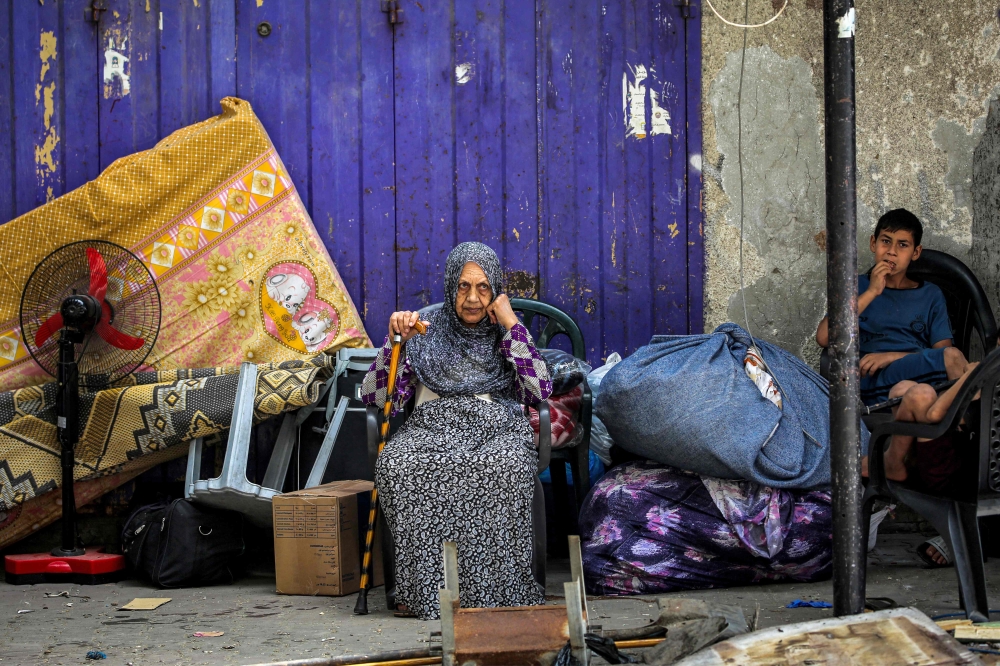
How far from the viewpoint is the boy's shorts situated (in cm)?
463

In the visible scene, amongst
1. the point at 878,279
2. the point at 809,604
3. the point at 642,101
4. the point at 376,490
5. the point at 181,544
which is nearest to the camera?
the point at 809,604

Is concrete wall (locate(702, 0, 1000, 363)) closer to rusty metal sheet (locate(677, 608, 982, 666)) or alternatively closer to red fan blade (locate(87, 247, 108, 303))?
rusty metal sheet (locate(677, 608, 982, 666))

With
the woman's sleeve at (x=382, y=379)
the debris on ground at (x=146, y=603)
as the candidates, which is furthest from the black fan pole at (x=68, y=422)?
the woman's sleeve at (x=382, y=379)

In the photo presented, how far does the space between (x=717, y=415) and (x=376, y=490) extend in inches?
55.1

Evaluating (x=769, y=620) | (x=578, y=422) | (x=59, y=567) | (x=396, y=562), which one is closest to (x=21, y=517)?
(x=59, y=567)

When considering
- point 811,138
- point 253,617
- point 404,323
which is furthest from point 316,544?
point 811,138

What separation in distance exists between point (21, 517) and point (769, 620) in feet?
11.1

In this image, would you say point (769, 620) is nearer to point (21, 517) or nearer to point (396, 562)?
point (396, 562)

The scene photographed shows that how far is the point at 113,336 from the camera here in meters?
4.72

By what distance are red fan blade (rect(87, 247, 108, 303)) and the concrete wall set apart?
2900 millimetres

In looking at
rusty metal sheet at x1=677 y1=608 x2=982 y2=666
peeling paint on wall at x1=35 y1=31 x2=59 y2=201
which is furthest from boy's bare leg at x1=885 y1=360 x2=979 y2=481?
peeling paint on wall at x1=35 y1=31 x2=59 y2=201

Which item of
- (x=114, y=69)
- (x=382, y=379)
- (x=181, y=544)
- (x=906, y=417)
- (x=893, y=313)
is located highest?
(x=114, y=69)

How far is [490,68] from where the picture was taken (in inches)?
210

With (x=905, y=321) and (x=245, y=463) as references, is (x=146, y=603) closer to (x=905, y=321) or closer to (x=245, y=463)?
(x=245, y=463)
